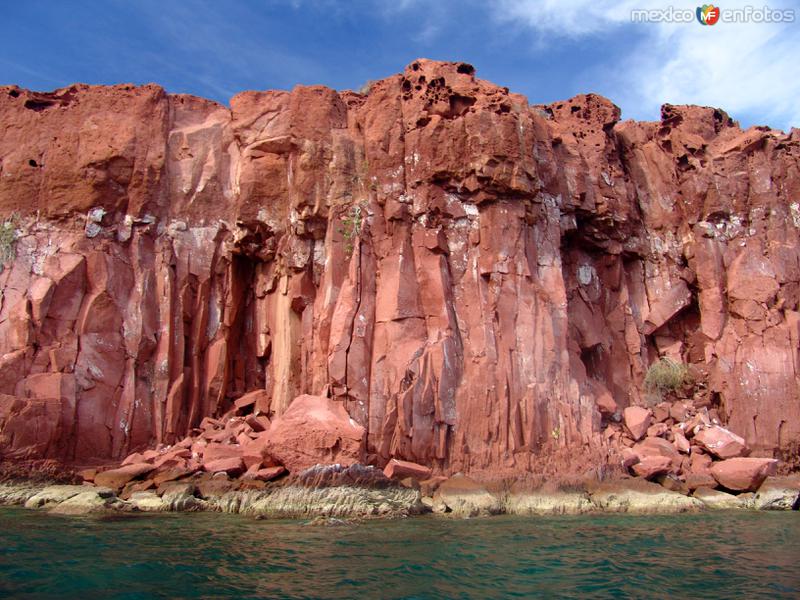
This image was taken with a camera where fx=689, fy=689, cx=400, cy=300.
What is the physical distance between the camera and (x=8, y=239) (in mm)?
23922

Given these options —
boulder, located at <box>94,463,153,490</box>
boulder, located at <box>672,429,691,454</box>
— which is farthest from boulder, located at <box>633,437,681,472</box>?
boulder, located at <box>94,463,153,490</box>

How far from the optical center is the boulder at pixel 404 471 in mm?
19641

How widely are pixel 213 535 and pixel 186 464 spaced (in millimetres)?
5823

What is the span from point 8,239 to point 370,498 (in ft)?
52.1

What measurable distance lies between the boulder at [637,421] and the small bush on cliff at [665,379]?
2065mm

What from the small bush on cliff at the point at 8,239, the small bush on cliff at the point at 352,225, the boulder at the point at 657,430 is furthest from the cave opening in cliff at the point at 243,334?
the boulder at the point at 657,430

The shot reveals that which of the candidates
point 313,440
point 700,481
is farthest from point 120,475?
point 700,481

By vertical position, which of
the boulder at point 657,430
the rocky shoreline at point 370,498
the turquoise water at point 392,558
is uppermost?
the boulder at point 657,430

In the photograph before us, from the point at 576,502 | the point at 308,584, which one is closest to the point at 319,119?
the point at 576,502

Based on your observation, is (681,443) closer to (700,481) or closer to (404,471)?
(700,481)

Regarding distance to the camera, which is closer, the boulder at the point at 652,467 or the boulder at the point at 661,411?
the boulder at the point at 652,467

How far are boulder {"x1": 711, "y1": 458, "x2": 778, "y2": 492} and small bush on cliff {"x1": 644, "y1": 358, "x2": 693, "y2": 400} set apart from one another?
534 cm

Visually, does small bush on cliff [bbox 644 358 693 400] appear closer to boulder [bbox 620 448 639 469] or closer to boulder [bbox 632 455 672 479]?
boulder [bbox 620 448 639 469]

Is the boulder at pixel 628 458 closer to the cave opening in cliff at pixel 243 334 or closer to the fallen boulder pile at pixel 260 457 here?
the fallen boulder pile at pixel 260 457
